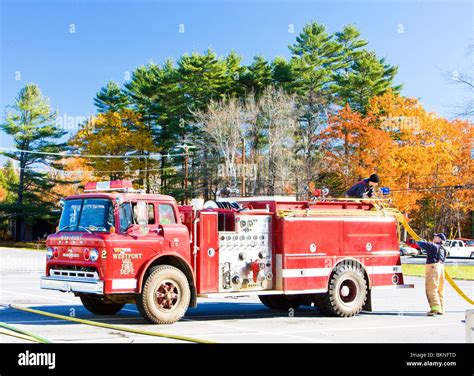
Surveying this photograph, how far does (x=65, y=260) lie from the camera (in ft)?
44.5

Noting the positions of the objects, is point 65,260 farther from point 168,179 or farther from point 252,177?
point 168,179

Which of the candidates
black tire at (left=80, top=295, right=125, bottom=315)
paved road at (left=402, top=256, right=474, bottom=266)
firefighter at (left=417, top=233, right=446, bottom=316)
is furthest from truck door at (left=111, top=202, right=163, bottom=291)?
paved road at (left=402, top=256, right=474, bottom=266)

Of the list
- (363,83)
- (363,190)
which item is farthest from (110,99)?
(363,190)

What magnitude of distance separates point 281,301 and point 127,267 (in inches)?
203

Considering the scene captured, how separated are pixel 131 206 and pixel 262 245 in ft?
10.2

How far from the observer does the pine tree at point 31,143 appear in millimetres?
76375

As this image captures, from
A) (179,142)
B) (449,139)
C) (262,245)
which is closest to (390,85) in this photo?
(449,139)

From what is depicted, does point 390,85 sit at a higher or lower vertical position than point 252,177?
higher

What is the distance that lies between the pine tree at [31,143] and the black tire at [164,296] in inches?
2542

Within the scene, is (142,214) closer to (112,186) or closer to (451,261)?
(112,186)

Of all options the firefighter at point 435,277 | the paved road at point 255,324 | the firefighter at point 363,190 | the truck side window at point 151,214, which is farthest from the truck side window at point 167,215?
the firefighter at point 435,277
